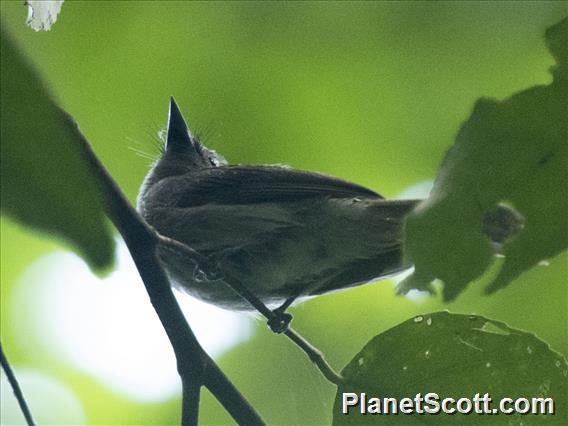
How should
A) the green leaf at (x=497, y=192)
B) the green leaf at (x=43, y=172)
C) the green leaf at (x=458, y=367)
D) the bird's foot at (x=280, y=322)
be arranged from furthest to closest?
the bird's foot at (x=280, y=322), the green leaf at (x=458, y=367), the green leaf at (x=497, y=192), the green leaf at (x=43, y=172)

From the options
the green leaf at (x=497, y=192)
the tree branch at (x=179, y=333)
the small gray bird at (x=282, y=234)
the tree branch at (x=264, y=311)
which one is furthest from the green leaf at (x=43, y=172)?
the small gray bird at (x=282, y=234)

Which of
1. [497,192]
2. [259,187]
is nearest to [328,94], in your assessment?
[259,187]

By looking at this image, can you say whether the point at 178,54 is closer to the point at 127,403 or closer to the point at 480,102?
the point at 127,403

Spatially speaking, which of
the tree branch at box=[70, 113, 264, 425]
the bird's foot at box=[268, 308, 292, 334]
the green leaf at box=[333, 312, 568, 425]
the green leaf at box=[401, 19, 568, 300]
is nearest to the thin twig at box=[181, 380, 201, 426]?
the tree branch at box=[70, 113, 264, 425]

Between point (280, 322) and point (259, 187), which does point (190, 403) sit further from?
point (259, 187)

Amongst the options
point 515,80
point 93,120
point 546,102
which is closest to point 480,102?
point 546,102

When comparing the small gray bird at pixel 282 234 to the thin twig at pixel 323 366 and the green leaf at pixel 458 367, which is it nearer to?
the thin twig at pixel 323 366

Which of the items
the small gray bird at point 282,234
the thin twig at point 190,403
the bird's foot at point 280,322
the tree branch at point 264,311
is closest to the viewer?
the thin twig at point 190,403
